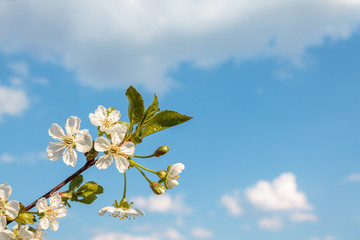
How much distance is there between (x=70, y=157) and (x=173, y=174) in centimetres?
A: 78

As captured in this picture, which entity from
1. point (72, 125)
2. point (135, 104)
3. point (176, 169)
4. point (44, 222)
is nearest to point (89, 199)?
point (44, 222)

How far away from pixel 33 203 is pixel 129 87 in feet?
3.42

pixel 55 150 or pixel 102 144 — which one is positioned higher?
pixel 55 150

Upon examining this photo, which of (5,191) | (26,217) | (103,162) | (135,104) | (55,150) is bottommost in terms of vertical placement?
(26,217)

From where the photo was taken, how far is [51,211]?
2.76 meters

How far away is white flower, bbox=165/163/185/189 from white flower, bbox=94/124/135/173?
0.37 meters

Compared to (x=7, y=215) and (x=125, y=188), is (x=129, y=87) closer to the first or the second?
(x=125, y=188)

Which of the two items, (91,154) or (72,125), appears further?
(72,125)

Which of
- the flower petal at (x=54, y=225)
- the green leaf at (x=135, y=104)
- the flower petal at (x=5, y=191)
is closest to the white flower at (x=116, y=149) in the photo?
the green leaf at (x=135, y=104)

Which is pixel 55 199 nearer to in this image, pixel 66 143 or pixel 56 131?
pixel 66 143

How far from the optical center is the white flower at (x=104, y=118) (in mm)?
2975

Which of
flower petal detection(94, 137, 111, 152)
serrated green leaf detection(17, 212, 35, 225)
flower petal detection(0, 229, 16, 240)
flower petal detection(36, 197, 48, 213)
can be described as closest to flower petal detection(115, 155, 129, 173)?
flower petal detection(94, 137, 111, 152)

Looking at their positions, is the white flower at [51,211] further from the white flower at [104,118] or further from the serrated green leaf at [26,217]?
the white flower at [104,118]

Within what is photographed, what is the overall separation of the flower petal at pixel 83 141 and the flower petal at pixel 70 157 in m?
0.24
